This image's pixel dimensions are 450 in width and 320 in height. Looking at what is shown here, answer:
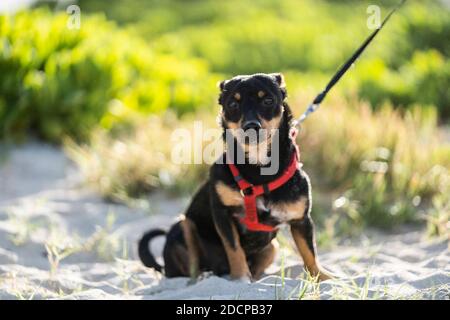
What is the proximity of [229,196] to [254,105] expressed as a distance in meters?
0.49

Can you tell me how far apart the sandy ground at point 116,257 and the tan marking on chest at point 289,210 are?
0.29m

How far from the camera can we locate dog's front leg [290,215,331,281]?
3.55 meters

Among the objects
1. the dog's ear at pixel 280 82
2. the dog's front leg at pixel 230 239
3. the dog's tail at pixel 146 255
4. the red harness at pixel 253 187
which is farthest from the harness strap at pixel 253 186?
the dog's tail at pixel 146 255

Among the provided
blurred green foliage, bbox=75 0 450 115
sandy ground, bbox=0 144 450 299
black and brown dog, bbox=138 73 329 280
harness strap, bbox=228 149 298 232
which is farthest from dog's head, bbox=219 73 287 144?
blurred green foliage, bbox=75 0 450 115

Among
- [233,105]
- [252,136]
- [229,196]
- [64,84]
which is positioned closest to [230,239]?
[229,196]

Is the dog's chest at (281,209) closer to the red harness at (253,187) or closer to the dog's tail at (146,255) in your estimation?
the red harness at (253,187)

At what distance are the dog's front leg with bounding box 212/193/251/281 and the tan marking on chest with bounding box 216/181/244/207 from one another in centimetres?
3

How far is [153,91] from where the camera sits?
27.9ft

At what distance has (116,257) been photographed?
4.63 metres

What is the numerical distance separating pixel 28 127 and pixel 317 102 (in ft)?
15.3

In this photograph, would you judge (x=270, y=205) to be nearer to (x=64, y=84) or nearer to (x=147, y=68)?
(x=64, y=84)

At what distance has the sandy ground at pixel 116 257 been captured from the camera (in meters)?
3.38

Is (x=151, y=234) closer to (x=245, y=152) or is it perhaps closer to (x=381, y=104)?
(x=245, y=152)

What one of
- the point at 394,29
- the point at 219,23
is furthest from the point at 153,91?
the point at 219,23
